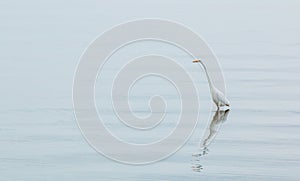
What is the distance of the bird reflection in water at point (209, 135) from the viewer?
11945mm

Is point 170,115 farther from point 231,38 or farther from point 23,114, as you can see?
point 231,38

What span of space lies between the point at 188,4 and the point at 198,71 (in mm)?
13796

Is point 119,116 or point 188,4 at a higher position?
point 188,4

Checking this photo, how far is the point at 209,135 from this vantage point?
44.0 ft

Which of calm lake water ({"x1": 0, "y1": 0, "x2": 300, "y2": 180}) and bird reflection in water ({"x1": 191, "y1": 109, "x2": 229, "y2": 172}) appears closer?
calm lake water ({"x1": 0, "y1": 0, "x2": 300, "y2": 180})

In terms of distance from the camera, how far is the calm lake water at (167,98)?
38.3ft

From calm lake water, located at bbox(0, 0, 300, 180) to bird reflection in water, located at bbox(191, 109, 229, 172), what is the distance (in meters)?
0.02

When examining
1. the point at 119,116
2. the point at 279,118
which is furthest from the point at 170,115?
the point at 279,118

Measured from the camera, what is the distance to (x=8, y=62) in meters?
19.3

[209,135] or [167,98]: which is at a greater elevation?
[167,98]

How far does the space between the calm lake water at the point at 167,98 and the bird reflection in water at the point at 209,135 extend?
2 cm

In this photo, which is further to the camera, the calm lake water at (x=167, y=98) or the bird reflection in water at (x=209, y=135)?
the bird reflection in water at (x=209, y=135)

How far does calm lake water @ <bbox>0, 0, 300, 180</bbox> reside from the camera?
460 inches

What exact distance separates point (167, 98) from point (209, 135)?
2121 millimetres
